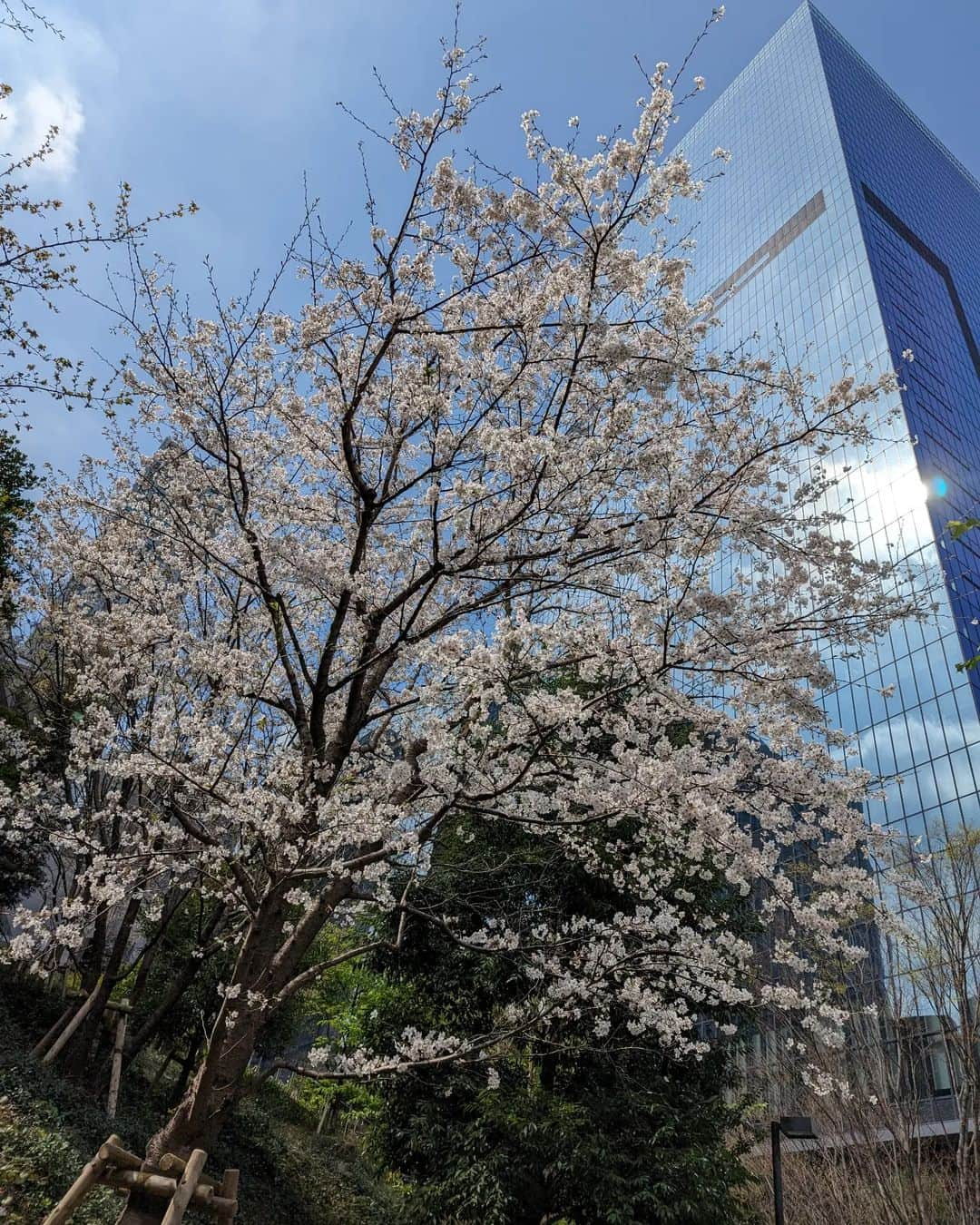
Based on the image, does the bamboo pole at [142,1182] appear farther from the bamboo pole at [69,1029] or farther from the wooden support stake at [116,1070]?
the bamboo pole at [69,1029]

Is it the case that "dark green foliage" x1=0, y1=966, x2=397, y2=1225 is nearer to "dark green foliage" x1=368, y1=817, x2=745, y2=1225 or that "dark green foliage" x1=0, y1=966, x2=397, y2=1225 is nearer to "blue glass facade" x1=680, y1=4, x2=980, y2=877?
"dark green foliage" x1=368, y1=817, x2=745, y2=1225

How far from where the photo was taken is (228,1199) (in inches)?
161

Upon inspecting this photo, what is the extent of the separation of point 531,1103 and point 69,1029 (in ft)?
18.1

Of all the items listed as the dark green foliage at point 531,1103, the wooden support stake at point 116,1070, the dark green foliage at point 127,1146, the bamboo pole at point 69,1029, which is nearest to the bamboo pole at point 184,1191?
the dark green foliage at point 127,1146

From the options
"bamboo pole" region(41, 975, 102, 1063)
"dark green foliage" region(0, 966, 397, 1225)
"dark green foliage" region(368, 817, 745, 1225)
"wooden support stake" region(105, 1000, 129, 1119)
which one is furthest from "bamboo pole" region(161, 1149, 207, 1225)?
"bamboo pole" region(41, 975, 102, 1063)

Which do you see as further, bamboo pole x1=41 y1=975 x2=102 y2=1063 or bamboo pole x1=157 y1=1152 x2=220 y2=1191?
bamboo pole x1=41 y1=975 x2=102 y2=1063

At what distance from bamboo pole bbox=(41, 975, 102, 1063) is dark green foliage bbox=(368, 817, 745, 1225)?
3608mm

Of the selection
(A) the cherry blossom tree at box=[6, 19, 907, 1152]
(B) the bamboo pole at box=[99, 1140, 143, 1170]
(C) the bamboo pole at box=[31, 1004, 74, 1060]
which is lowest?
(B) the bamboo pole at box=[99, 1140, 143, 1170]

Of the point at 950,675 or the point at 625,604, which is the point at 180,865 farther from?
the point at 950,675

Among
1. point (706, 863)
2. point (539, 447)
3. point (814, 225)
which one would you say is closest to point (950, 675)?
point (706, 863)

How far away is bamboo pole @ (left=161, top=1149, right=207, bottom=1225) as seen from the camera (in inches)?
140

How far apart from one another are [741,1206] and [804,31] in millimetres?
83086

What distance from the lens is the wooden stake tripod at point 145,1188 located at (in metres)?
3.62

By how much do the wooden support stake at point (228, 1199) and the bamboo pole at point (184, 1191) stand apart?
27 centimetres
